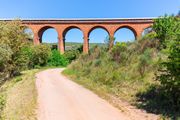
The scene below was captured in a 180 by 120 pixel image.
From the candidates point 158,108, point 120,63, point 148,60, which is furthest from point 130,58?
point 158,108

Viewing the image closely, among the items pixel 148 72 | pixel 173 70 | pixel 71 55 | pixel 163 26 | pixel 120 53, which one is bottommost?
pixel 71 55

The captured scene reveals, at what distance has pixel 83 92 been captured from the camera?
2030 cm

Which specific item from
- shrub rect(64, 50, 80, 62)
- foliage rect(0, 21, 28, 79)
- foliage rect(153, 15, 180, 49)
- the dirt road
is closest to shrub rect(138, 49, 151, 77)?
foliage rect(153, 15, 180, 49)

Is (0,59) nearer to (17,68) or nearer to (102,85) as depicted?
(17,68)

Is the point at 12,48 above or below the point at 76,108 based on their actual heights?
above

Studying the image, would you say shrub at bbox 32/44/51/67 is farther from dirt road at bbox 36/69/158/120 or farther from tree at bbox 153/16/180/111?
tree at bbox 153/16/180/111

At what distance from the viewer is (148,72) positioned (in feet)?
66.6

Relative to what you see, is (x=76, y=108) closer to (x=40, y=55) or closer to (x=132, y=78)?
(x=132, y=78)

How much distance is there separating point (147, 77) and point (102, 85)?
387cm

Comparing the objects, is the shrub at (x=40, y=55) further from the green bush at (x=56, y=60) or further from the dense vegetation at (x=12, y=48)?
the dense vegetation at (x=12, y=48)

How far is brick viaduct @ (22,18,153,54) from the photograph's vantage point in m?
67.9

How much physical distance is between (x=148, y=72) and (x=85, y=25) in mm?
50827

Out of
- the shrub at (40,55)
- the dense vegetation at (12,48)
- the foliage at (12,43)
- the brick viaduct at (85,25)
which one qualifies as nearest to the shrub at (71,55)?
the brick viaduct at (85,25)

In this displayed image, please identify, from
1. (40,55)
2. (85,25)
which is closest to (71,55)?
(85,25)
